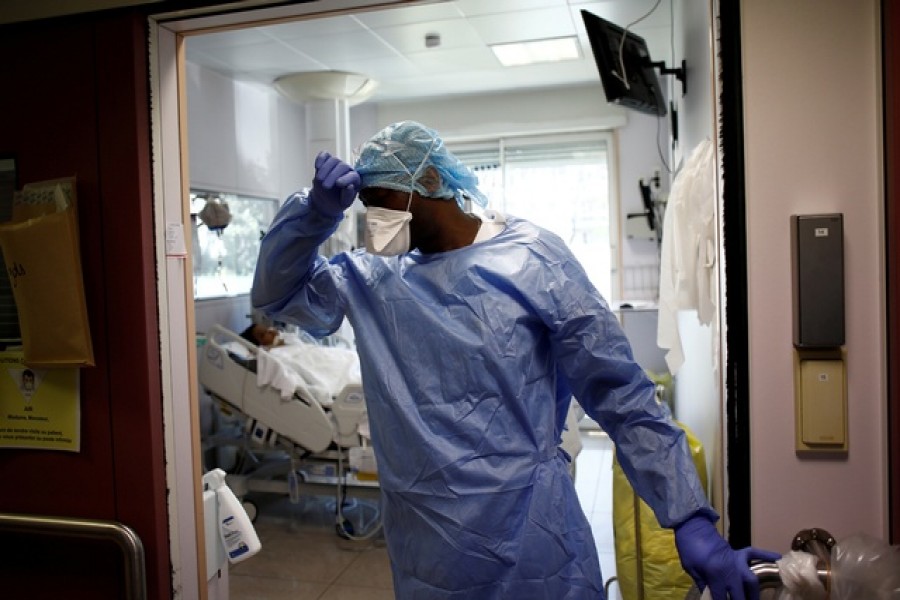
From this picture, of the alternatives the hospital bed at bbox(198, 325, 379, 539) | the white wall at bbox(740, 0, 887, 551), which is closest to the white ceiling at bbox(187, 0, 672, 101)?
the hospital bed at bbox(198, 325, 379, 539)

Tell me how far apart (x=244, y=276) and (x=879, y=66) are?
4458 mm

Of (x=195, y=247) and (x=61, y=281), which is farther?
(x=195, y=247)

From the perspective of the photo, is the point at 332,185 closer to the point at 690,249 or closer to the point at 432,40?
the point at 690,249

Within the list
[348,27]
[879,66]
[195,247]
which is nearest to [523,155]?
[348,27]

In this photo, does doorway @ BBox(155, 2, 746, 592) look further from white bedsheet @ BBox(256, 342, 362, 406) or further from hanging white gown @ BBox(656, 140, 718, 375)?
white bedsheet @ BBox(256, 342, 362, 406)

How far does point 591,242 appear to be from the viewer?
6.16 m

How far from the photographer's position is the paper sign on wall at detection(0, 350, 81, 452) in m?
2.04

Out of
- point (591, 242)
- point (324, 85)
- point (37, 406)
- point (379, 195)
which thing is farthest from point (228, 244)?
point (379, 195)

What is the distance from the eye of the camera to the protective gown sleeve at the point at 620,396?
132 cm

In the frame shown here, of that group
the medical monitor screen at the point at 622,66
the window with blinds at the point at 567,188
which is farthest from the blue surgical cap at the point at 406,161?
the window with blinds at the point at 567,188

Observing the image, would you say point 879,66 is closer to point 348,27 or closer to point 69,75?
point 69,75

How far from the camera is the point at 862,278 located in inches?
56.6

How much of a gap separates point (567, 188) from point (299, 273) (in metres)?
4.83

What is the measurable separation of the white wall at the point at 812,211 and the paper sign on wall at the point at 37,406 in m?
1.77
